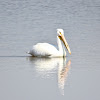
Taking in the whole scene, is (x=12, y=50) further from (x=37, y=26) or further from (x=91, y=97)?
(x=91, y=97)

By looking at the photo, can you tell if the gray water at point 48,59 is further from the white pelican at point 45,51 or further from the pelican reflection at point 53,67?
the white pelican at point 45,51

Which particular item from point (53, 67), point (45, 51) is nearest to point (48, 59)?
point (45, 51)

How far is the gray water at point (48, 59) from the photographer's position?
784 cm

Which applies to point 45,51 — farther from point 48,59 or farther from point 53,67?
point 53,67

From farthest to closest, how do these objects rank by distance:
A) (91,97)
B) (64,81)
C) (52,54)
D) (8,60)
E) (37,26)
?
1. (37,26)
2. (52,54)
3. (8,60)
4. (64,81)
5. (91,97)

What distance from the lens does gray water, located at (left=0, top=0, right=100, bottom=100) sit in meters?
7.84

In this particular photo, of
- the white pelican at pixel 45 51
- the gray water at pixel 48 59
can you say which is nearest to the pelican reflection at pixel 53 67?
the gray water at pixel 48 59

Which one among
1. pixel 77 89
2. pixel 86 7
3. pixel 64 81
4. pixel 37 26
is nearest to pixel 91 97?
pixel 77 89

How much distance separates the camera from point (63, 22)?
56.6 ft

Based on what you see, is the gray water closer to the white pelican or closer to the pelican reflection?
the pelican reflection

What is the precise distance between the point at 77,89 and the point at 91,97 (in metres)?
0.55

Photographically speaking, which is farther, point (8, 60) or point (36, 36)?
point (36, 36)

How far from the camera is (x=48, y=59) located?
1160 centimetres

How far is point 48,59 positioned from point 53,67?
152cm
